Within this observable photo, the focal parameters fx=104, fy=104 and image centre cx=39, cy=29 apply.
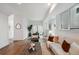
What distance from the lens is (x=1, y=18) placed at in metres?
2.71

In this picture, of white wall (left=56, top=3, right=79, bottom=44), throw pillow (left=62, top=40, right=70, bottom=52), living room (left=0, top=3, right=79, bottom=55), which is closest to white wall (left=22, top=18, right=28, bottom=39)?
living room (left=0, top=3, right=79, bottom=55)

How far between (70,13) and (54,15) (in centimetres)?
44

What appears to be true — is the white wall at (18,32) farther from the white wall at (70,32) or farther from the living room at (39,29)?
the white wall at (70,32)

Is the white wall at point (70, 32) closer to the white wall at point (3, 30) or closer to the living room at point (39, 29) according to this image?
the living room at point (39, 29)

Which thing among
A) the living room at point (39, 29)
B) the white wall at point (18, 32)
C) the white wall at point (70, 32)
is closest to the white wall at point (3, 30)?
the living room at point (39, 29)

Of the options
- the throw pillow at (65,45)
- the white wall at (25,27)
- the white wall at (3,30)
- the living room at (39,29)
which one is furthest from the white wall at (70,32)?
the white wall at (3,30)

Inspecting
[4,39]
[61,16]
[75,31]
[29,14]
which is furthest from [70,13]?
[4,39]

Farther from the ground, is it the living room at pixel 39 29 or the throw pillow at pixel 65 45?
the living room at pixel 39 29

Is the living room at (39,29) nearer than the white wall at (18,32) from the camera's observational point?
Yes

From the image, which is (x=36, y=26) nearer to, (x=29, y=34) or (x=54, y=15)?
(x=29, y=34)

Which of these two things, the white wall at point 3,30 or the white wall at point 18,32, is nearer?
the white wall at point 3,30

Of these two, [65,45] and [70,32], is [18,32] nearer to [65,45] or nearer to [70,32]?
[65,45]

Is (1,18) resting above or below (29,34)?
above

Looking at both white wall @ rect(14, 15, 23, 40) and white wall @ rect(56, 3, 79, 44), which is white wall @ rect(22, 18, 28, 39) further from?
white wall @ rect(56, 3, 79, 44)
